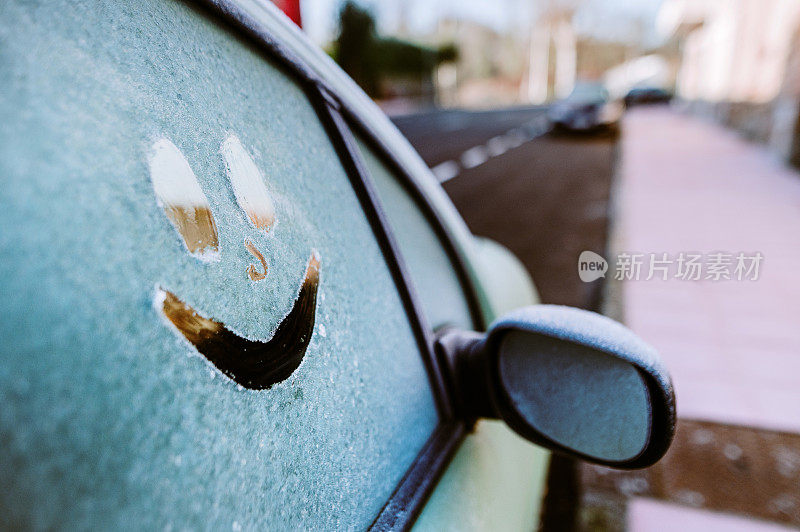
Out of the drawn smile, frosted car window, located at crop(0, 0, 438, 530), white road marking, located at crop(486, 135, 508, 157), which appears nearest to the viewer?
frosted car window, located at crop(0, 0, 438, 530)

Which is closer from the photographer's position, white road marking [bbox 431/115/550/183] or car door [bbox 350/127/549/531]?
car door [bbox 350/127/549/531]

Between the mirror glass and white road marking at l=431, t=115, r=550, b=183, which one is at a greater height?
the mirror glass

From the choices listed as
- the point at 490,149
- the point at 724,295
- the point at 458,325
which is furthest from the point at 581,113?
the point at 458,325

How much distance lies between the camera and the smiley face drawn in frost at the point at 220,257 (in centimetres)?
57

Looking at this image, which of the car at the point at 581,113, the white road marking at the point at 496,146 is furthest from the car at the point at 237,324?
the car at the point at 581,113

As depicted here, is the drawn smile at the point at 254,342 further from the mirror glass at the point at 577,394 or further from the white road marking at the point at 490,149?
the white road marking at the point at 490,149

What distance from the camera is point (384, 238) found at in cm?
103

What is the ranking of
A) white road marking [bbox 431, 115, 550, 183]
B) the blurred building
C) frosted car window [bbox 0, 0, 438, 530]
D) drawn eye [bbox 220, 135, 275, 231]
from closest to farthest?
1. frosted car window [bbox 0, 0, 438, 530]
2. drawn eye [bbox 220, 135, 275, 231]
3. the blurred building
4. white road marking [bbox 431, 115, 550, 183]

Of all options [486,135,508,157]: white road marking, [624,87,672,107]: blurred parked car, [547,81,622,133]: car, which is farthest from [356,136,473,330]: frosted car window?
[624,87,672,107]: blurred parked car

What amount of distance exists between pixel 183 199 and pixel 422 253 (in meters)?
0.73

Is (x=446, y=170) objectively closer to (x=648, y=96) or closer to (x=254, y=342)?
(x=254, y=342)

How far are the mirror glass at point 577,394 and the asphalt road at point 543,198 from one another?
3848 mm

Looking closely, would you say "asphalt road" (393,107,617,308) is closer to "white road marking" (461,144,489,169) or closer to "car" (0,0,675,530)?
"white road marking" (461,144,489,169)

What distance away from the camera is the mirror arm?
1.07 m
